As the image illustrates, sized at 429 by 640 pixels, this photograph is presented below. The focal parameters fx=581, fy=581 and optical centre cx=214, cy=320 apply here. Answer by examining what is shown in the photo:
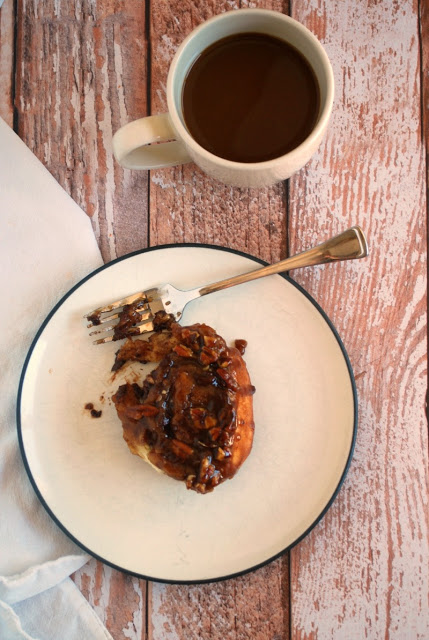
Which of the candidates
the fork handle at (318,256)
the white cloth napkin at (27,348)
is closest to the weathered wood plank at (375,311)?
the fork handle at (318,256)

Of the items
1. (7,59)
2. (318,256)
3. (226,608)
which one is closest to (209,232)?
(318,256)

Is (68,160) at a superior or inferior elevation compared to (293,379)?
superior

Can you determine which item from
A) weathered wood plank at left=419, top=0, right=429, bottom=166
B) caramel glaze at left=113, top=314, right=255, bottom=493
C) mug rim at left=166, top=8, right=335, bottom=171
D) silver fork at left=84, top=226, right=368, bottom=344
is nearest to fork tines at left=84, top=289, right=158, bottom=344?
silver fork at left=84, top=226, right=368, bottom=344

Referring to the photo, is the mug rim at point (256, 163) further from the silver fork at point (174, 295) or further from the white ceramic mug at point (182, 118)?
the silver fork at point (174, 295)

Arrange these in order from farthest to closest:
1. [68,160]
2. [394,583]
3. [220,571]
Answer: [68,160] < [394,583] < [220,571]

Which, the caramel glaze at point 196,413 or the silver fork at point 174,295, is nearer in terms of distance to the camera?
the caramel glaze at point 196,413

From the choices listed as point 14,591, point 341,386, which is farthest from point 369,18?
point 14,591

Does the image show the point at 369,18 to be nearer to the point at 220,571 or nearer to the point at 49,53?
the point at 49,53

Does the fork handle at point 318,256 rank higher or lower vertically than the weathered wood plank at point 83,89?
lower
